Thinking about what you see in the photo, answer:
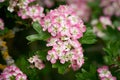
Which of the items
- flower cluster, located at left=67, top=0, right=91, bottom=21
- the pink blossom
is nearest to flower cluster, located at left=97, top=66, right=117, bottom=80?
the pink blossom

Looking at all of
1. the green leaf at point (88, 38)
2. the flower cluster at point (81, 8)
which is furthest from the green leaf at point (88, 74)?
the flower cluster at point (81, 8)

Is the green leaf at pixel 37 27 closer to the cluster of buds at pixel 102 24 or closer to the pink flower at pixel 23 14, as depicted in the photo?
the pink flower at pixel 23 14

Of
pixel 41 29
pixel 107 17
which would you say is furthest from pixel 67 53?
pixel 107 17

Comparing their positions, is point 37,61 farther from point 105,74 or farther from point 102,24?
point 102,24

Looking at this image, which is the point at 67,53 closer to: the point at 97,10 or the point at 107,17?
the point at 107,17

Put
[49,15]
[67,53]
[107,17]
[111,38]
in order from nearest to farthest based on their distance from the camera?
[67,53], [49,15], [111,38], [107,17]

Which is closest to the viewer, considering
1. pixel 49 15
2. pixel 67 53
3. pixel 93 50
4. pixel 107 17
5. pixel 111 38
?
pixel 67 53

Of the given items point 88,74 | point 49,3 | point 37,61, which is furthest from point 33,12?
point 49,3
